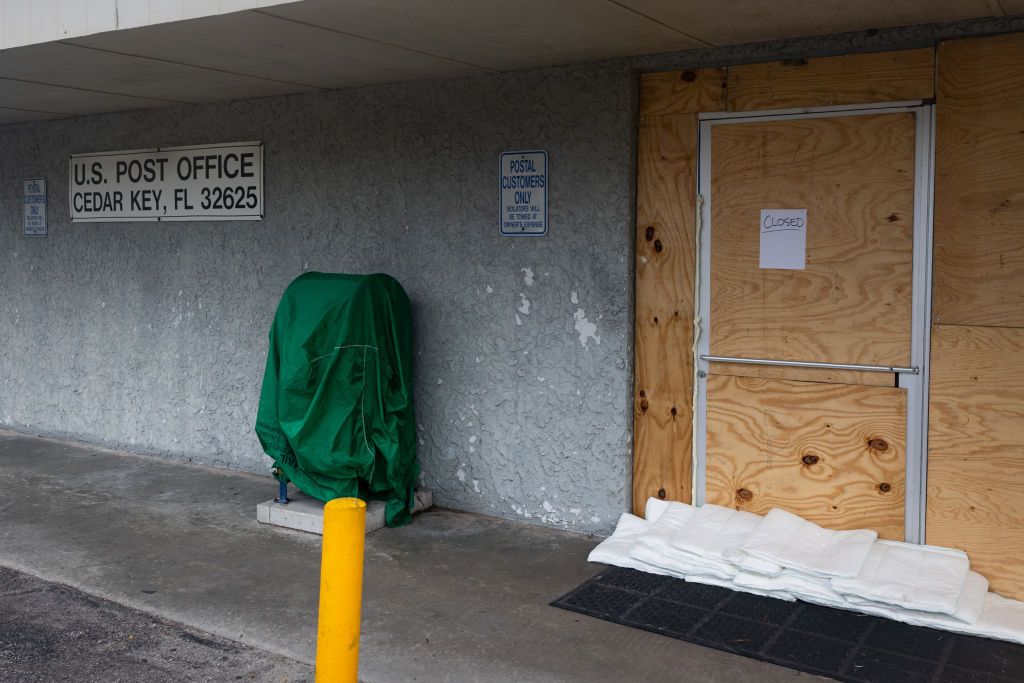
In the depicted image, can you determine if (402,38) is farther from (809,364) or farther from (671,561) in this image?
(671,561)

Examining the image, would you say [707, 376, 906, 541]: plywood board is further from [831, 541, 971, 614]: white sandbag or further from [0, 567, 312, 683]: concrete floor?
[0, 567, 312, 683]: concrete floor

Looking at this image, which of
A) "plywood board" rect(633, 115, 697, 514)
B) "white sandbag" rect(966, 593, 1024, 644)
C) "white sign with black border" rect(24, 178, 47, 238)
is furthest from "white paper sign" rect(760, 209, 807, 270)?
"white sign with black border" rect(24, 178, 47, 238)

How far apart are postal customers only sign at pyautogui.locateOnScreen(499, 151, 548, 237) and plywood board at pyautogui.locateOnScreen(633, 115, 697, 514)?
0.55 metres

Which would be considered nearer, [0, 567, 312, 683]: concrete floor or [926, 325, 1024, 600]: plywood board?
[0, 567, 312, 683]: concrete floor

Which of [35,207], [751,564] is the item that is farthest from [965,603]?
[35,207]

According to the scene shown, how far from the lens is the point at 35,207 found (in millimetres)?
8336

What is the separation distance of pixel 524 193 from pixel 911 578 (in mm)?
2830

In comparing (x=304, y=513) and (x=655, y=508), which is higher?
(x=655, y=508)

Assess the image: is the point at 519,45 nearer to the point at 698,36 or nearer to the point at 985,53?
the point at 698,36

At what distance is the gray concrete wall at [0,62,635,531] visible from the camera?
552 centimetres

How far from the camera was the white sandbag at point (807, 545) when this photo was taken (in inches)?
180

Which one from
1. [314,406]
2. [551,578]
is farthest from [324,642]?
[314,406]

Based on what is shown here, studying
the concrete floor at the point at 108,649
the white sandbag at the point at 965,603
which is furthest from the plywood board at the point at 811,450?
the concrete floor at the point at 108,649

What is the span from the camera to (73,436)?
27.0 ft
